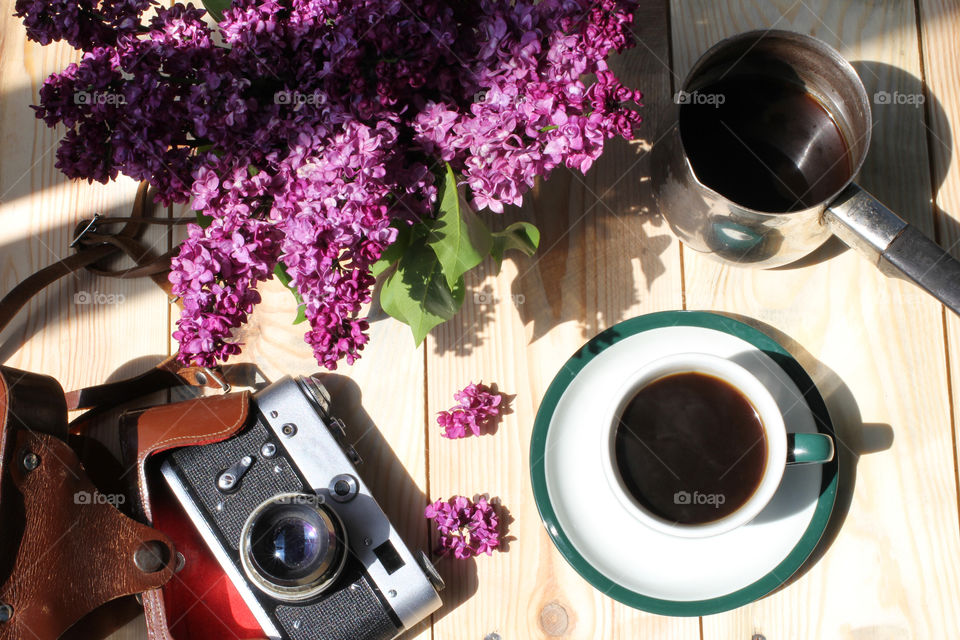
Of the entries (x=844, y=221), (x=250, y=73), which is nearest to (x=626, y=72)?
(x=844, y=221)

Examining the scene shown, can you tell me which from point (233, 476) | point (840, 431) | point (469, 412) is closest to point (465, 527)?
point (469, 412)

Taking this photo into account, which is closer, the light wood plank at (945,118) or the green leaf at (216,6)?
the green leaf at (216,6)

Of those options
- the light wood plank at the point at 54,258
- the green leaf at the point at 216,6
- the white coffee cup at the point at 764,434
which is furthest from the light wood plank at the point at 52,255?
the white coffee cup at the point at 764,434

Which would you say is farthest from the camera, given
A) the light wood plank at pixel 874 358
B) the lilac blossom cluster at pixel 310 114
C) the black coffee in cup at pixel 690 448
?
the light wood plank at pixel 874 358

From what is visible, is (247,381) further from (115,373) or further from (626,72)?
(626,72)

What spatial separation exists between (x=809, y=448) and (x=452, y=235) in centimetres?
29

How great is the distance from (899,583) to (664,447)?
0.28 m

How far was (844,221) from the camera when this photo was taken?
23.9 inches

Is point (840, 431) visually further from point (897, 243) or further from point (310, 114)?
point (310, 114)

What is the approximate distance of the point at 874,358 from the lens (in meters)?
0.75

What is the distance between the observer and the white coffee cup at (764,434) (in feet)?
Result: 1.89

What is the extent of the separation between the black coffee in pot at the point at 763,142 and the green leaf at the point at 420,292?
0.75 ft

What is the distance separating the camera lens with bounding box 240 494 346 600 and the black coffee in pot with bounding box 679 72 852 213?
0.41 metres

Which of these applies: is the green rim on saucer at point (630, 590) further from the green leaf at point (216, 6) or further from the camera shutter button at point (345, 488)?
the green leaf at point (216, 6)
